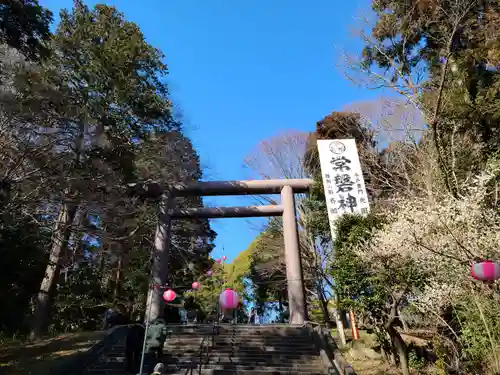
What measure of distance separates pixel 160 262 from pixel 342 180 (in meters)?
6.88

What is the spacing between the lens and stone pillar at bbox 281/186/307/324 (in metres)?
11.9

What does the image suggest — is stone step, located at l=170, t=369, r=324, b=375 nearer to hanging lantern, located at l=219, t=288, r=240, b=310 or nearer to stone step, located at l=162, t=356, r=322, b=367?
stone step, located at l=162, t=356, r=322, b=367

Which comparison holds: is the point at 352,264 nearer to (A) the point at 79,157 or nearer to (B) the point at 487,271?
(B) the point at 487,271

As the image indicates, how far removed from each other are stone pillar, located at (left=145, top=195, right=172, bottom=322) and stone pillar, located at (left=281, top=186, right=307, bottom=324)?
432 cm

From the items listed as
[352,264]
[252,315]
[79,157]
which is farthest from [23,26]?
[252,315]

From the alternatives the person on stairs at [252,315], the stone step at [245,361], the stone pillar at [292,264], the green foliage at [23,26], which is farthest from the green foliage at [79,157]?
the person on stairs at [252,315]

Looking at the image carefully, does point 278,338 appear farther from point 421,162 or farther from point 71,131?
point 71,131

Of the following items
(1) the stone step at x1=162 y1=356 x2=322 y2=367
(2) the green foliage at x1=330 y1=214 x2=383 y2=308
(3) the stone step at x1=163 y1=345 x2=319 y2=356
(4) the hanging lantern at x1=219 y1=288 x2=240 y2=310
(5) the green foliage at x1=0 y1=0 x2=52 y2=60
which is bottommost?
(1) the stone step at x1=162 y1=356 x2=322 y2=367

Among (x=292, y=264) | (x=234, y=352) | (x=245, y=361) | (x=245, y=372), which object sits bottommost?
(x=245, y=372)

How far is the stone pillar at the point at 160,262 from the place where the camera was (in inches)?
469

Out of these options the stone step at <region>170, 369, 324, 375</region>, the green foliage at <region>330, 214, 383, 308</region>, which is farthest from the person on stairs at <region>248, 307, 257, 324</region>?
the stone step at <region>170, 369, 324, 375</region>

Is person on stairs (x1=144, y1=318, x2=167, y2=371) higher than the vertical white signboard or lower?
lower

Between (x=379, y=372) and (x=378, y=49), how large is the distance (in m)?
9.96

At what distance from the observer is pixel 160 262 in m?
12.6
